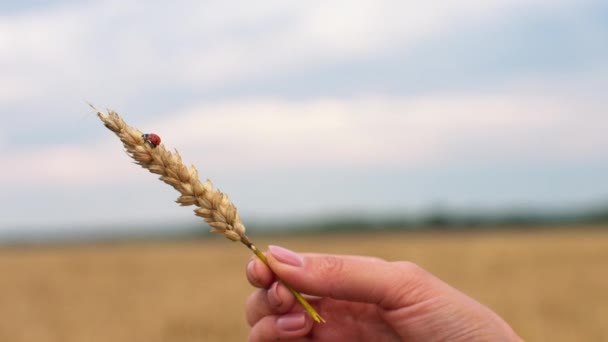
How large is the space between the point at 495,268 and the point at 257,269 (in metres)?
13.3

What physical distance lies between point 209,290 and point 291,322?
10.4 metres

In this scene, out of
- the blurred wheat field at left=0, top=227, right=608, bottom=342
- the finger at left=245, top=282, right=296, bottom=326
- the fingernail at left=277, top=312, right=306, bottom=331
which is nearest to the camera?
the finger at left=245, top=282, right=296, bottom=326

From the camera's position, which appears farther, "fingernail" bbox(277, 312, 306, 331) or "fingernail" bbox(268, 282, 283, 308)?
"fingernail" bbox(277, 312, 306, 331)

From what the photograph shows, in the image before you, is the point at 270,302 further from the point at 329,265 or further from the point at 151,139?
the point at 151,139

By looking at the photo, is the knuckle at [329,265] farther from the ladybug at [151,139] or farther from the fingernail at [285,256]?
Answer: the ladybug at [151,139]

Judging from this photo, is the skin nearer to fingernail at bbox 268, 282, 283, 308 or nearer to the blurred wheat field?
fingernail at bbox 268, 282, 283, 308

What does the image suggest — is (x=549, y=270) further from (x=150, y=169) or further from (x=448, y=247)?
(x=150, y=169)

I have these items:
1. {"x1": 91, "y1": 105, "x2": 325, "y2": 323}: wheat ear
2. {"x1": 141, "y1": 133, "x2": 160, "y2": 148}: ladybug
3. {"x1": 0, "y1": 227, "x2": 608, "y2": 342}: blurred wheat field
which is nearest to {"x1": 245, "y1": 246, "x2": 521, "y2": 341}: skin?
{"x1": 91, "y1": 105, "x2": 325, "y2": 323}: wheat ear

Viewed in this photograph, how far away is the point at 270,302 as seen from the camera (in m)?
2.30

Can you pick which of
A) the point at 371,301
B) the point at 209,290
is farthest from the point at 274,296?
the point at 209,290

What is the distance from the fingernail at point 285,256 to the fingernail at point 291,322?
312 mm

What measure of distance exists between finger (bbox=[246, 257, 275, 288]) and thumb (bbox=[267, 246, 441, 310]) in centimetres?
3

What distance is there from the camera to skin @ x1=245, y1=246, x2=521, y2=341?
2.17m

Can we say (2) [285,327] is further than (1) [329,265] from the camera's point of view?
Yes
